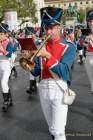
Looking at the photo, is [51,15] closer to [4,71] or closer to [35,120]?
[35,120]

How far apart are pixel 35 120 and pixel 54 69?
3.50 meters

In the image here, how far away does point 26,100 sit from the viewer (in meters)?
11.5

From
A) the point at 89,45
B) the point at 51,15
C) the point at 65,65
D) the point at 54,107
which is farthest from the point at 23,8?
the point at 65,65

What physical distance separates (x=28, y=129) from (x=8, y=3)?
2384 inches

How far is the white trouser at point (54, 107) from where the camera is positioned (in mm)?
5797

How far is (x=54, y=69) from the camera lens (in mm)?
5723

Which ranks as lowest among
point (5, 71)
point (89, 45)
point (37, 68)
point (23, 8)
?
point (23, 8)

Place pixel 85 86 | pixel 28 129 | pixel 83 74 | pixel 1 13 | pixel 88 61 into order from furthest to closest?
pixel 1 13 < pixel 83 74 < pixel 85 86 < pixel 88 61 < pixel 28 129

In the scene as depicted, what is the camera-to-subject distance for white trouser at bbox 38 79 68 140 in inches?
228

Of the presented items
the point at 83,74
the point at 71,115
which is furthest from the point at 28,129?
the point at 83,74

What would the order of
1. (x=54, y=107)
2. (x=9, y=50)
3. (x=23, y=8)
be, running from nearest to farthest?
(x=54, y=107)
(x=9, y=50)
(x=23, y=8)

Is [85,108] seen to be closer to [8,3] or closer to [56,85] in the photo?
[56,85]

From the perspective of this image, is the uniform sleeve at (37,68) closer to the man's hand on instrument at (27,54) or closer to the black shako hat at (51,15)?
the man's hand on instrument at (27,54)

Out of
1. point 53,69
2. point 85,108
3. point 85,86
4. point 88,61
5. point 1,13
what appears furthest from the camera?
point 1,13
